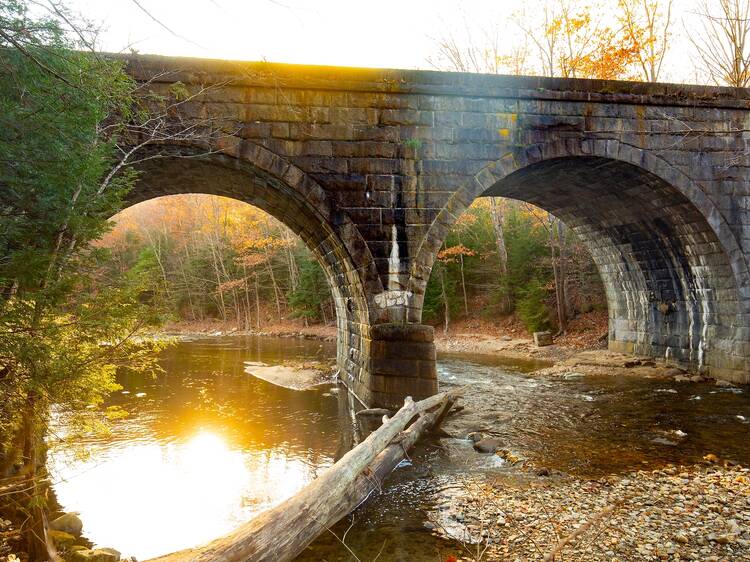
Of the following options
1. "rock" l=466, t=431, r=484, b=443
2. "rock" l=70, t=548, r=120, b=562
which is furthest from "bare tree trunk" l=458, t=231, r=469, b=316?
"rock" l=70, t=548, r=120, b=562

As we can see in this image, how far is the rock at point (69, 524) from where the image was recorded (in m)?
5.31

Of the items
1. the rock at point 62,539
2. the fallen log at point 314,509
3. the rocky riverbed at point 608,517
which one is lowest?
the rock at point 62,539

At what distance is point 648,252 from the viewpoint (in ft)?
46.3

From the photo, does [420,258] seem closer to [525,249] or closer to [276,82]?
[276,82]

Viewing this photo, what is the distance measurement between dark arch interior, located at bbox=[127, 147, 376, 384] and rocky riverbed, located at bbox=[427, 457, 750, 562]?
4890mm

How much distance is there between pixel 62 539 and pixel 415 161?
7.70m

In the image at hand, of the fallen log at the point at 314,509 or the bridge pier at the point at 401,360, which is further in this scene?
the bridge pier at the point at 401,360

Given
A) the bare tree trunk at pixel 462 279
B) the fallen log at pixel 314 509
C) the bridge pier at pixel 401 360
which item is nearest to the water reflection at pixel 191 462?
the fallen log at pixel 314 509

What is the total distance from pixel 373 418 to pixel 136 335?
4.97 m

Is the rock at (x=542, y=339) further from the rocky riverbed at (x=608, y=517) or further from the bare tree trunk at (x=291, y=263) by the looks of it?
the bare tree trunk at (x=291, y=263)

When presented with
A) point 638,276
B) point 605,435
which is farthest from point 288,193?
point 638,276

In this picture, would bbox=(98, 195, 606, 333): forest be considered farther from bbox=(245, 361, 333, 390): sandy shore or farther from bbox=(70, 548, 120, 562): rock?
bbox=(70, 548, 120, 562): rock

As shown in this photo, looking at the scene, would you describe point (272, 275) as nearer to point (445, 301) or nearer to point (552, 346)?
point (445, 301)

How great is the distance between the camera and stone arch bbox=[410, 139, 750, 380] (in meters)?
10.5
